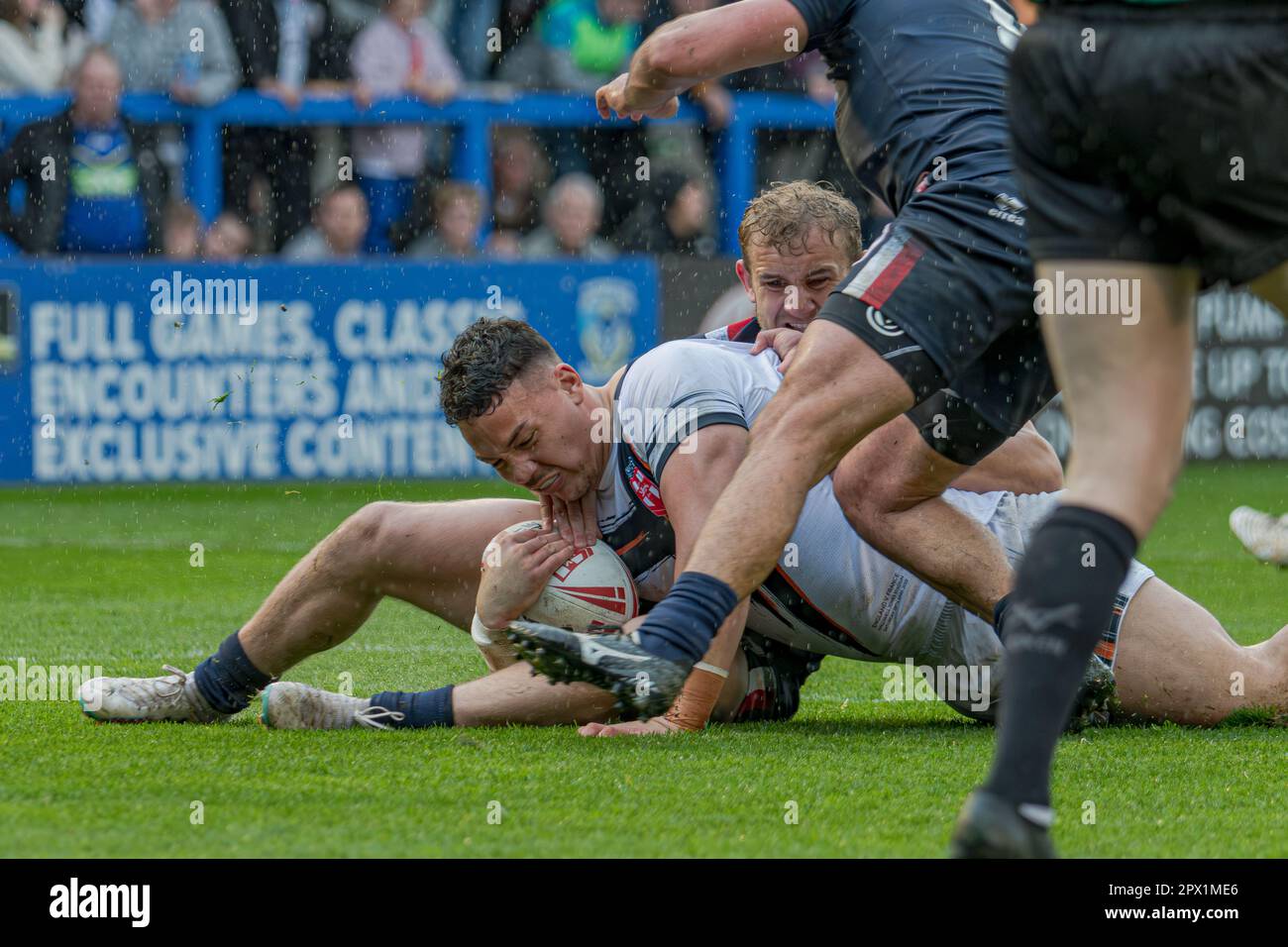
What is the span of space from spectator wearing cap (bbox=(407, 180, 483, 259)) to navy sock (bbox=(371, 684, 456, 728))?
7.58 m

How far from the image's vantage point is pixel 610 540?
182 inches

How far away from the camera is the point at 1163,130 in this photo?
2.63m

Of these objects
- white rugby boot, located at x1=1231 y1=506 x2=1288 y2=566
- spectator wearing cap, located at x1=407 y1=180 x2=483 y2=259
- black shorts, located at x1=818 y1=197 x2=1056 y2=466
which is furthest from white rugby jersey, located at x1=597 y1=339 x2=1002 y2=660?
spectator wearing cap, located at x1=407 y1=180 x2=483 y2=259

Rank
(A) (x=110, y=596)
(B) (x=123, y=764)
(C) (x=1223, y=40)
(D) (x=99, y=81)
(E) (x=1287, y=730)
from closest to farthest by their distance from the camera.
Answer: (C) (x=1223, y=40) < (B) (x=123, y=764) < (E) (x=1287, y=730) < (A) (x=110, y=596) < (D) (x=99, y=81)

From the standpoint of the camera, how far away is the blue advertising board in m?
10.8

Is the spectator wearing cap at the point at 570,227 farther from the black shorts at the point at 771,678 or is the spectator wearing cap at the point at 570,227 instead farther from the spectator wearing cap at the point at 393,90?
the black shorts at the point at 771,678

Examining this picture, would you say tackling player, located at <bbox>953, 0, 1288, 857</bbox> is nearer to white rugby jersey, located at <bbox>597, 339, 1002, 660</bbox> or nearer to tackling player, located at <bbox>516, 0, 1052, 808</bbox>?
tackling player, located at <bbox>516, 0, 1052, 808</bbox>

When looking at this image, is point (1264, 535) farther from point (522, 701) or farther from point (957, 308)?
point (522, 701)

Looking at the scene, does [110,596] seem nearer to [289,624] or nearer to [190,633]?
[190,633]

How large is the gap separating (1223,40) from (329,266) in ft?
30.2

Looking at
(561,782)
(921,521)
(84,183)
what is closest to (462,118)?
(84,183)

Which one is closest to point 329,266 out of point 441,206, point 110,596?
point 441,206

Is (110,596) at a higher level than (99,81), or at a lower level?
lower
